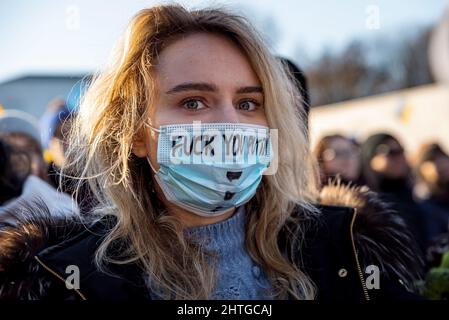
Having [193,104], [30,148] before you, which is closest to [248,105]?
[193,104]

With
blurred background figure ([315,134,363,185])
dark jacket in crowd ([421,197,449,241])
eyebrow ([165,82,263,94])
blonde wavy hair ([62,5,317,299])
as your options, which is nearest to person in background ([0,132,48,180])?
blonde wavy hair ([62,5,317,299])

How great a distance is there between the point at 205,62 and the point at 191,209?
0.46 metres

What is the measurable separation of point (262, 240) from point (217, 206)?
0.70ft

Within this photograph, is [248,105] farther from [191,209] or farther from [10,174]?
[10,174]

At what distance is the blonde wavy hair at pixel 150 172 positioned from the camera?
74.9 inches

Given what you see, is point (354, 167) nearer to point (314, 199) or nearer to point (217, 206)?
point (314, 199)

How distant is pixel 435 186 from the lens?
4836 mm

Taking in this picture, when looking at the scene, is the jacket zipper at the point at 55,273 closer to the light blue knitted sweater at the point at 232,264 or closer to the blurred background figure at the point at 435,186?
the light blue knitted sweater at the point at 232,264

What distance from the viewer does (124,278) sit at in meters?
1.82

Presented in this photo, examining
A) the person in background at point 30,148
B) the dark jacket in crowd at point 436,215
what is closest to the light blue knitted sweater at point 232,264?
the person in background at point 30,148

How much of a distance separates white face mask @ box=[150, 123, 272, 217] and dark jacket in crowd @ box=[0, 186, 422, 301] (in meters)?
0.27

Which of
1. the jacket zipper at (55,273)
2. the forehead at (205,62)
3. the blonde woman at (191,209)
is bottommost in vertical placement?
the jacket zipper at (55,273)

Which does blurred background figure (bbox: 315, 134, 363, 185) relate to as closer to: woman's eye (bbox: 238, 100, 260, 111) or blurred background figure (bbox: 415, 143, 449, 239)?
blurred background figure (bbox: 415, 143, 449, 239)
